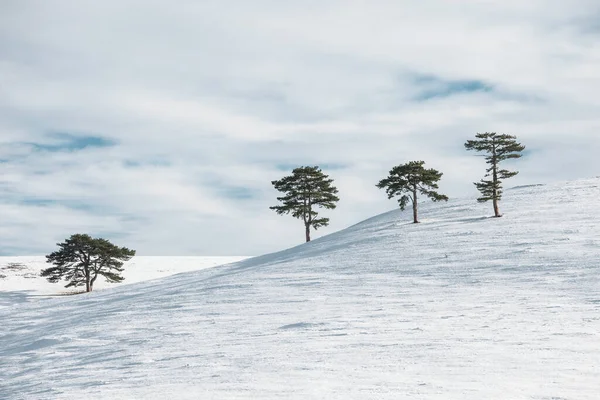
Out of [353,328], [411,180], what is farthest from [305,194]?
[353,328]

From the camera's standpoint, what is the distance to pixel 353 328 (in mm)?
17656

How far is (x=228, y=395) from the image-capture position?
1078cm

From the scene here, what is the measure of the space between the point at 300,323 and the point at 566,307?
879 centimetres

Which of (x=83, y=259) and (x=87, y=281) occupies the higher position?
(x=83, y=259)

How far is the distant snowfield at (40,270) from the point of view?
5397cm

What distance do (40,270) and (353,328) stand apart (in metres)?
57.6

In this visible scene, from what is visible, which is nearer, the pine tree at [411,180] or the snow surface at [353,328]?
the snow surface at [353,328]

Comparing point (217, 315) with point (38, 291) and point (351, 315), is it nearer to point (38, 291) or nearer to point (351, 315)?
point (351, 315)

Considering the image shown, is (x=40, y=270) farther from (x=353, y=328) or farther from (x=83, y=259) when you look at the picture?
(x=353, y=328)

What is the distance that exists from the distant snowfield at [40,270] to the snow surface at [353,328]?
14.4 metres

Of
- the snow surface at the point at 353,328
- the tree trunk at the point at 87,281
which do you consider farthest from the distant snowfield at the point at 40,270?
the snow surface at the point at 353,328

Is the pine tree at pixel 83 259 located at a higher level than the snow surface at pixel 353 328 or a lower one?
higher

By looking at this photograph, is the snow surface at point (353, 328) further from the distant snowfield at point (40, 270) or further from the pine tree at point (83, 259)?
the pine tree at point (83, 259)

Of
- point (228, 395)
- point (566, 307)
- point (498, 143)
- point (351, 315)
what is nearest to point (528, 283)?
point (566, 307)
